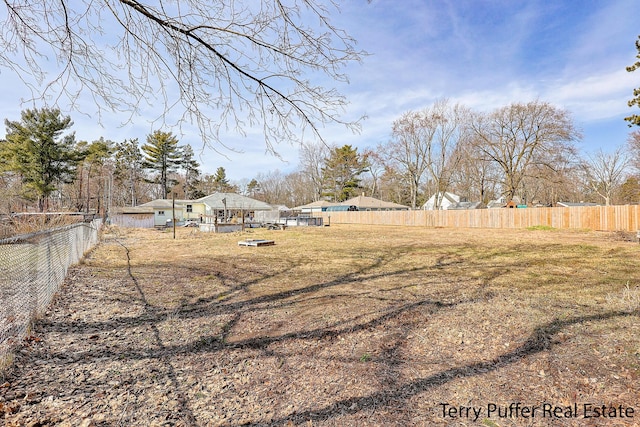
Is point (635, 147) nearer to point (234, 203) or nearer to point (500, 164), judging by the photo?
point (500, 164)

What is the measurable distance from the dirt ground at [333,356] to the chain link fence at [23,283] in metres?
0.17

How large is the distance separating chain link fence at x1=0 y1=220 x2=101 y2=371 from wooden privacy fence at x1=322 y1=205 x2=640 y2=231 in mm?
25024

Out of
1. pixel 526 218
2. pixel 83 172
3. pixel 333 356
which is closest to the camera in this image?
pixel 333 356

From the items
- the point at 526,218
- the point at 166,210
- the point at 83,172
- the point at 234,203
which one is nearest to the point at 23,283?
the point at 526,218

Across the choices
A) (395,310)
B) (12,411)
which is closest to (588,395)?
(395,310)

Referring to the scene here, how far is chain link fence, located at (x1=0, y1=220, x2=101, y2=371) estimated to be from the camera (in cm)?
317

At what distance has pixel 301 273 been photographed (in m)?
7.16

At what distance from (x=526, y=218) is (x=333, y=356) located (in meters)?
25.1

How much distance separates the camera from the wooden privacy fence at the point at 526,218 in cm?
1838

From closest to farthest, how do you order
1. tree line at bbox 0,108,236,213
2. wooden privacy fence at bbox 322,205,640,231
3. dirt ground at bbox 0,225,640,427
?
dirt ground at bbox 0,225,640,427 < wooden privacy fence at bbox 322,205,640,231 < tree line at bbox 0,108,236,213

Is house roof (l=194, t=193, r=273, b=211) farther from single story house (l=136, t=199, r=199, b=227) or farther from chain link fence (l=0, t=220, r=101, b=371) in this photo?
chain link fence (l=0, t=220, r=101, b=371)

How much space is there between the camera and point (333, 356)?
9.70 ft

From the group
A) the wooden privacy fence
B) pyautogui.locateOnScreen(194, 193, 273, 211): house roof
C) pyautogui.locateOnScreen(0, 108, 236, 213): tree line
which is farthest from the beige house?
the wooden privacy fence

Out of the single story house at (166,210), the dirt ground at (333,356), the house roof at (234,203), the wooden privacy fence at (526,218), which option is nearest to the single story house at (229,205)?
the house roof at (234,203)
